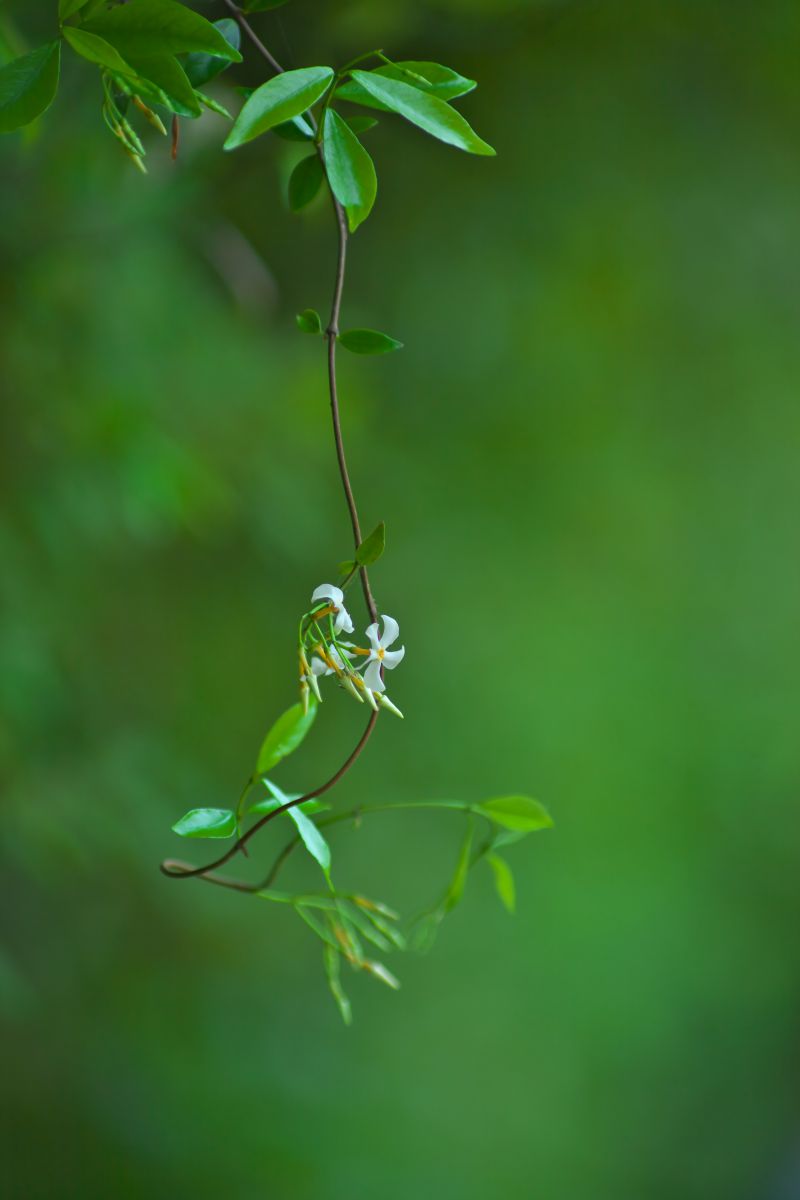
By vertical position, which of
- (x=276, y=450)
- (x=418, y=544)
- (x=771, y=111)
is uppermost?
(x=771, y=111)

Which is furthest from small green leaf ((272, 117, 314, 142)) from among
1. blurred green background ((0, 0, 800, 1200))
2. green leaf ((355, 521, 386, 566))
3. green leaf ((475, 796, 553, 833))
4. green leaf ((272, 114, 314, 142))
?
blurred green background ((0, 0, 800, 1200))

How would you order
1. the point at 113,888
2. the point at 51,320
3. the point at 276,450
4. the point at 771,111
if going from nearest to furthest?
the point at 51,320 < the point at 276,450 < the point at 113,888 < the point at 771,111

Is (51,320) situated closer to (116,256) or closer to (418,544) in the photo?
(116,256)

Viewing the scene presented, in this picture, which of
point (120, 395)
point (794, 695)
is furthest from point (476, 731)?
point (120, 395)

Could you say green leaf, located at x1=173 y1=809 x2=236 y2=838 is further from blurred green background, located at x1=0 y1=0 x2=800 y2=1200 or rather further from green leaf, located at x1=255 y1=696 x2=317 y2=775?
blurred green background, located at x1=0 y1=0 x2=800 y2=1200

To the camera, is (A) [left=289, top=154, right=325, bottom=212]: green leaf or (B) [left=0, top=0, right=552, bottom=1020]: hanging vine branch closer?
(B) [left=0, top=0, right=552, bottom=1020]: hanging vine branch

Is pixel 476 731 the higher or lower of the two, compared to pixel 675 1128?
higher

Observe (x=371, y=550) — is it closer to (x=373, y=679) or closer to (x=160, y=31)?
(x=373, y=679)

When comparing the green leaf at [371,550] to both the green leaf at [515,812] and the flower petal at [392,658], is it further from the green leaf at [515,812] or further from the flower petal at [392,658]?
the green leaf at [515,812]
